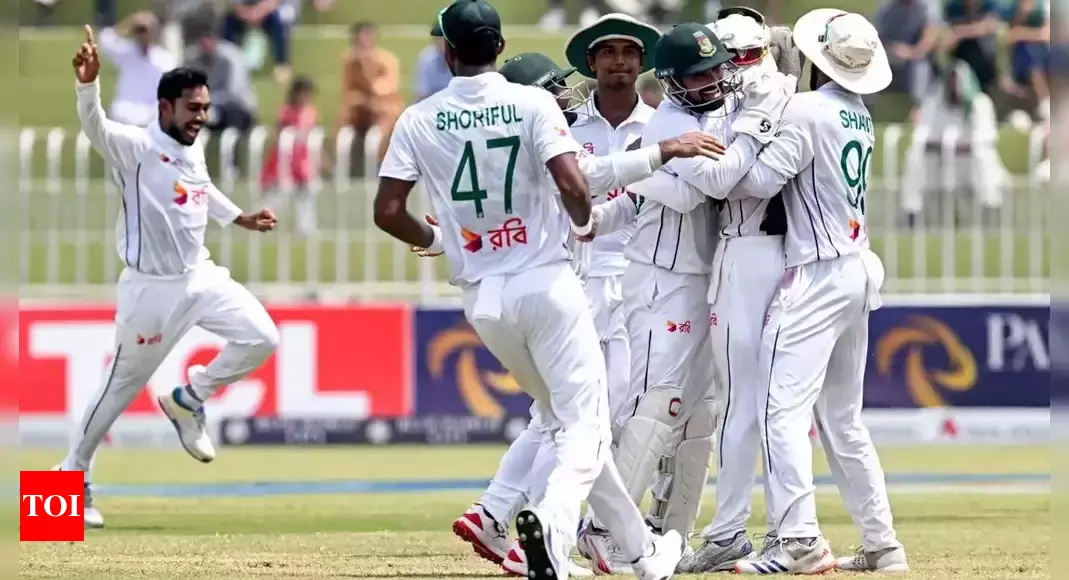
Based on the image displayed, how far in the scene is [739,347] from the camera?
7.95 m

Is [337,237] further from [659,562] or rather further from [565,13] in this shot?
[659,562]

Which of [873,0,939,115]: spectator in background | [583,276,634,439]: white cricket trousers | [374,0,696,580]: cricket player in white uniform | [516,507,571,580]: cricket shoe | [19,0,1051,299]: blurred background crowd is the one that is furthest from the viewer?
[873,0,939,115]: spectator in background

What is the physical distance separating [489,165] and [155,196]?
4464 mm

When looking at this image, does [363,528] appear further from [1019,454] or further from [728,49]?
[1019,454]

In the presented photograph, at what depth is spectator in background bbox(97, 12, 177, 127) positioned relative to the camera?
1925cm

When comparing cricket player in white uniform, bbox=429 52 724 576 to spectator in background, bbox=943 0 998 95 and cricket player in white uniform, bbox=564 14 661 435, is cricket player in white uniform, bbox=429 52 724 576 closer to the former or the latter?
cricket player in white uniform, bbox=564 14 661 435

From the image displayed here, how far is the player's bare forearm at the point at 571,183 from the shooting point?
677 cm

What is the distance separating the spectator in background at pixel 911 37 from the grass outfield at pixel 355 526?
19.9ft

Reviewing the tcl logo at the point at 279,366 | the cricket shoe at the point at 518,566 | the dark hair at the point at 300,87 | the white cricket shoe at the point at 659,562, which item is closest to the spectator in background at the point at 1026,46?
the dark hair at the point at 300,87

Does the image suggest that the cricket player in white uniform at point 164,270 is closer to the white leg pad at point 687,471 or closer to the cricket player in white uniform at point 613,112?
the cricket player in white uniform at point 613,112

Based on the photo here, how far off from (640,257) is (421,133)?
5.64ft

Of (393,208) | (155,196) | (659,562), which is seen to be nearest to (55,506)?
(155,196)

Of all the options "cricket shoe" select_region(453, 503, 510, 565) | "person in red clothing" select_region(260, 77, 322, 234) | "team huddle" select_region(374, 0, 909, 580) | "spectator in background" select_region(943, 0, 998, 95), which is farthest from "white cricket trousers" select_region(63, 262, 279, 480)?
"spectator in background" select_region(943, 0, 998, 95)

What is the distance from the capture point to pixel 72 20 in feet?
73.7
